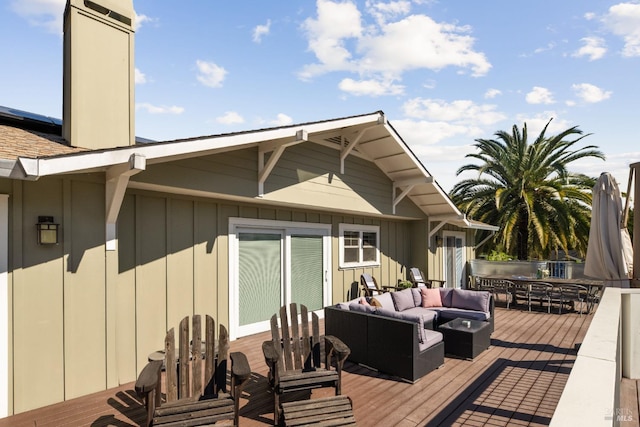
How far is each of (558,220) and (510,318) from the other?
6202mm

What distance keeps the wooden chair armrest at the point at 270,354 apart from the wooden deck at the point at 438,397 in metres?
0.61

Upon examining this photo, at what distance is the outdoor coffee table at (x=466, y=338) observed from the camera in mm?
5340

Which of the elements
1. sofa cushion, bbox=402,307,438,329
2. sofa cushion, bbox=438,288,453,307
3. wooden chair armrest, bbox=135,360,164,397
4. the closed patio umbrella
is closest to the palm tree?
sofa cushion, bbox=438,288,453,307

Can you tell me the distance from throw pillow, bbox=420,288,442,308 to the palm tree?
695 centimetres

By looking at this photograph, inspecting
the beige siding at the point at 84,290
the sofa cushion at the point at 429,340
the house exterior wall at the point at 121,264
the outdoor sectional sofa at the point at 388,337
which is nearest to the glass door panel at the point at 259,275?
the house exterior wall at the point at 121,264

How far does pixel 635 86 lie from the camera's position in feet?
30.3

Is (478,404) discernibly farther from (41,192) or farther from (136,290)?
(41,192)

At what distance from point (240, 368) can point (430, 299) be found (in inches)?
202

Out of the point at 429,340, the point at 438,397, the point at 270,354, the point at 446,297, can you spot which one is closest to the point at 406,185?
the point at 446,297

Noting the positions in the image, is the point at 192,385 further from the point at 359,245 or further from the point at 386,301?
the point at 359,245

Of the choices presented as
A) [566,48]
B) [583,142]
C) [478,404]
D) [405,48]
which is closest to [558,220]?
[583,142]

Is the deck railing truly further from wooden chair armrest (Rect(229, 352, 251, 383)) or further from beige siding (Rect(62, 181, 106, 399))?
beige siding (Rect(62, 181, 106, 399))

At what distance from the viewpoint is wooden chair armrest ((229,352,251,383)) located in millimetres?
2906

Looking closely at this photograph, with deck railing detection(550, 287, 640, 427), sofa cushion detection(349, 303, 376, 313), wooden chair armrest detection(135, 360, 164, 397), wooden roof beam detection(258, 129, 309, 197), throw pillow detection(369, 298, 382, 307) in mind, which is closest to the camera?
deck railing detection(550, 287, 640, 427)
